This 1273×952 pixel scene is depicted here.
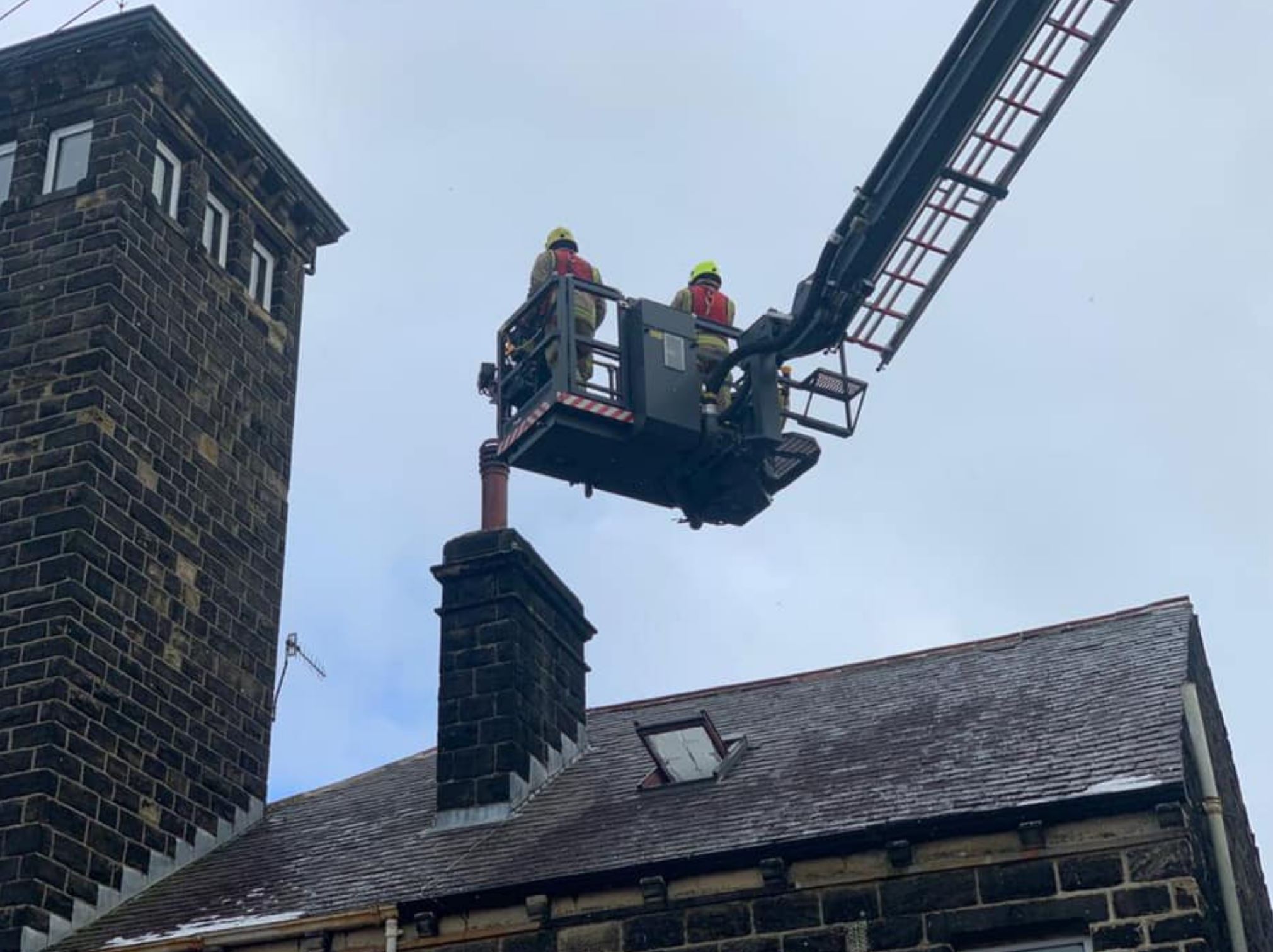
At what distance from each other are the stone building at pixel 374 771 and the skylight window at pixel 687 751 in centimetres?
5

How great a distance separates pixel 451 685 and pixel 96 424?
170 inches

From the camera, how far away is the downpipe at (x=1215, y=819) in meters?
13.9

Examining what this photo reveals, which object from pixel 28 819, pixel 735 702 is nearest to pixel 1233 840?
pixel 735 702

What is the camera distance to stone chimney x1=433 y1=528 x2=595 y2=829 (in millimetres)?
17484

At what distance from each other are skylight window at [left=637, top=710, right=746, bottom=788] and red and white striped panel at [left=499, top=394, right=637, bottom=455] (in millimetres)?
2817

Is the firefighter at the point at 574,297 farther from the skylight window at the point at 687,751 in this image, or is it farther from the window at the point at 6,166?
the window at the point at 6,166

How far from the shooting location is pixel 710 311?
1897cm

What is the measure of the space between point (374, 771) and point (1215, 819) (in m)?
8.93

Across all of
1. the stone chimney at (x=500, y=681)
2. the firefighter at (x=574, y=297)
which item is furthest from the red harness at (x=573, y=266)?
the stone chimney at (x=500, y=681)

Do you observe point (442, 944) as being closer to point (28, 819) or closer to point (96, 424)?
point (28, 819)

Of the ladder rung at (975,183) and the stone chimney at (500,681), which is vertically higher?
the ladder rung at (975,183)

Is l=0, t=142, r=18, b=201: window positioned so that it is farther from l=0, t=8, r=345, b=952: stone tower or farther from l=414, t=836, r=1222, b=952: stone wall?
l=414, t=836, r=1222, b=952: stone wall

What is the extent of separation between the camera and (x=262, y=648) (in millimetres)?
21031

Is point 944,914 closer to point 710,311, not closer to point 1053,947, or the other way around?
point 1053,947
